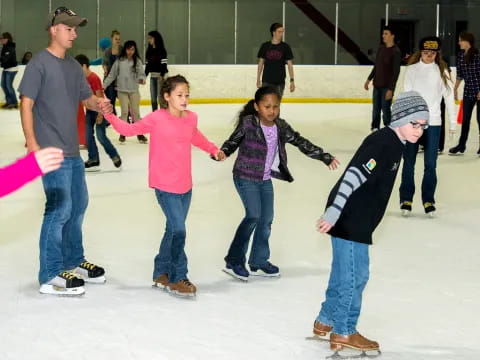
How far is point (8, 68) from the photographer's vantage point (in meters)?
19.5

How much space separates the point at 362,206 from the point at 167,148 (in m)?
1.38

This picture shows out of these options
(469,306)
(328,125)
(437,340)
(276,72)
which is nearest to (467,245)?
(469,306)

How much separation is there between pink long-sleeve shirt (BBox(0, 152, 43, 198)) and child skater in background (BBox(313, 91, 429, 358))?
1.65m

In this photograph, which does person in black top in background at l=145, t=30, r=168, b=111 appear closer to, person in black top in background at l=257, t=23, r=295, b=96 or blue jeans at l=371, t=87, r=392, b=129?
person in black top in background at l=257, t=23, r=295, b=96

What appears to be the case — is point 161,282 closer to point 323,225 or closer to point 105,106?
point 105,106

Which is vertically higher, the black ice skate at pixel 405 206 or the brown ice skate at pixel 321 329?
the black ice skate at pixel 405 206

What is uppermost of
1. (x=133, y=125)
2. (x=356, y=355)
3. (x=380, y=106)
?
(x=133, y=125)

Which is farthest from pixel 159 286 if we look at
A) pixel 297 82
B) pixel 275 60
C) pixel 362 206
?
pixel 297 82

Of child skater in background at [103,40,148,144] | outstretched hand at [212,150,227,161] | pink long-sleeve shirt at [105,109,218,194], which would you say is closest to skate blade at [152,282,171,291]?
pink long-sleeve shirt at [105,109,218,194]

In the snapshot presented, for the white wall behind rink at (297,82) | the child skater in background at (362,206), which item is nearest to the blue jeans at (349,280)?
the child skater in background at (362,206)

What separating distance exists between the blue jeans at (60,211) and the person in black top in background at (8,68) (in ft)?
45.8

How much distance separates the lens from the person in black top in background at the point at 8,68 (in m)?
19.1

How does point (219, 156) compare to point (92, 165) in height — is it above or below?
above

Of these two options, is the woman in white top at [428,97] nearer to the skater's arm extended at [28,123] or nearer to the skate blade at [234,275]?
the skate blade at [234,275]
